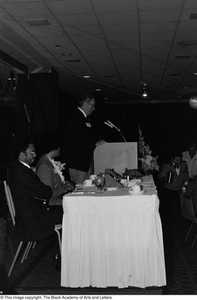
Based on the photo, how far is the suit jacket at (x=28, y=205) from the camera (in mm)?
4188

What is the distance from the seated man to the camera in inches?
189

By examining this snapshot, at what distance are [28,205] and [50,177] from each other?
2.16 feet

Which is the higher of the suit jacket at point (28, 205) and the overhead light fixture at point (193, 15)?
the overhead light fixture at point (193, 15)

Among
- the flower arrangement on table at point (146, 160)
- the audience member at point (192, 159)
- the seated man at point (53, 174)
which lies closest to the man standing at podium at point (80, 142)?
the seated man at point (53, 174)

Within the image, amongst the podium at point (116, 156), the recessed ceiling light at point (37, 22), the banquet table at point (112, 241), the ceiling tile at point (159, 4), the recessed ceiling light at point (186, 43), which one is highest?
the ceiling tile at point (159, 4)

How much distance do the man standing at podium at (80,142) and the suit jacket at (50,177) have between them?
1.39 feet

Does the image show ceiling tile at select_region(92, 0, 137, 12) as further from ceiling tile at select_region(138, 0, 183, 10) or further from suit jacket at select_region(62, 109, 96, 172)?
suit jacket at select_region(62, 109, 96, 172)

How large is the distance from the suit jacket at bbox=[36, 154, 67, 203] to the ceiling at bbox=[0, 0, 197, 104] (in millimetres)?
1692

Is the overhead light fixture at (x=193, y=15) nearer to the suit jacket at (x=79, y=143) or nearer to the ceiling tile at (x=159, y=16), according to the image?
the ceiling tile at (x=159, y=16)

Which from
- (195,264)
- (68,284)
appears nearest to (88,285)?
(68,284)

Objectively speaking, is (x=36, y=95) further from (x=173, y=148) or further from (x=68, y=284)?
(x=173, y=148)

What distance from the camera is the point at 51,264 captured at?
4.84 metres

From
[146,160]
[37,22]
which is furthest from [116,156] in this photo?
[37,22]

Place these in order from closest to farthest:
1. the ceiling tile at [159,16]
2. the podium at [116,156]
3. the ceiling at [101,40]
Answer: the podium at [116,156]
the ceiling at [101,40]
the ceiling tile at [159,16]
